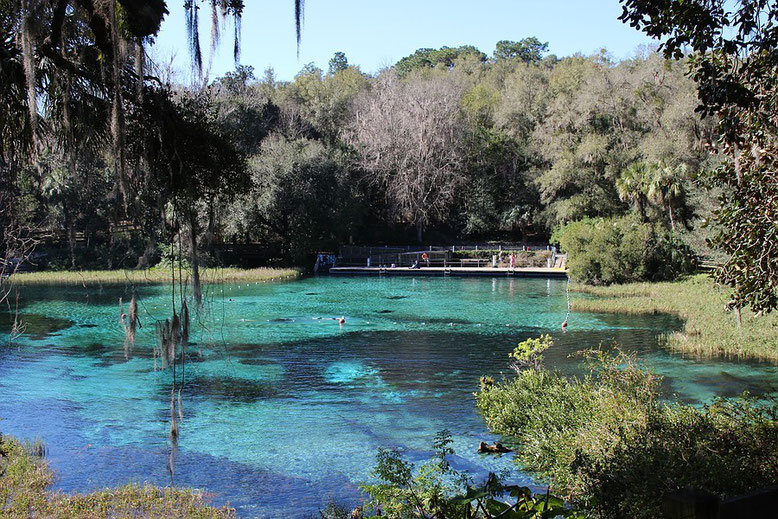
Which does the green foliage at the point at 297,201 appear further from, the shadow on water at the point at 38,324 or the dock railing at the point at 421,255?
the shadow on water at the point at 38,324

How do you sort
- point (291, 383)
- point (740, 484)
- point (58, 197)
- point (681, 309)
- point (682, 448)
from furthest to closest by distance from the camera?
1. point (58, 197)
2. point (681, 309)
3. point (291, 383)
4. point (682, 448)
5. point (740, 484)

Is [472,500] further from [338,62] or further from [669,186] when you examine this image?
[338,62]

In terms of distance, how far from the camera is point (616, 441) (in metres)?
7.94

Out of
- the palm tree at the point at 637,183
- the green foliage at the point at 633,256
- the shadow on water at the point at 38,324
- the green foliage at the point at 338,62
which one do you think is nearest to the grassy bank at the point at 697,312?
the green foliage at the point at 633,256

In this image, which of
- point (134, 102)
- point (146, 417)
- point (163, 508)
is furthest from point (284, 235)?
point (134, 102)

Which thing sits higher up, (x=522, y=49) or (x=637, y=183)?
(x=522, y=49)

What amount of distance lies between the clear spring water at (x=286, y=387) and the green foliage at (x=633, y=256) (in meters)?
4.97

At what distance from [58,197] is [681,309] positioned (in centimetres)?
3179

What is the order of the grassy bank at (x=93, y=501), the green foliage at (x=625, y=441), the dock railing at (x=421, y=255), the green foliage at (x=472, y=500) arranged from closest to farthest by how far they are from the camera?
the green foliage at (x=472, y=500)
the green foliage at (x=625, y=441)
the grassy bank at (x=93, y=501)
the dock railing at (x=421, y=255)

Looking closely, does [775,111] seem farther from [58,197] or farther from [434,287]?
[58,197]

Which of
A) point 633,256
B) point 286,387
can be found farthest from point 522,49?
point 286,387

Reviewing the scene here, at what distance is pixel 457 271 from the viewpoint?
4478cm

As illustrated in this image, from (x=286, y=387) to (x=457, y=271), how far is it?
93.9 feet

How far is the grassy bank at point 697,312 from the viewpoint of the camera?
19312mm
